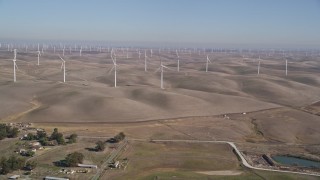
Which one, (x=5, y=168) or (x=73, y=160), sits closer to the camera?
(x=5, y=168)

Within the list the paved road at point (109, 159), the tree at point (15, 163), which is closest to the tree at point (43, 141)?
the paved road at point (109, 159)

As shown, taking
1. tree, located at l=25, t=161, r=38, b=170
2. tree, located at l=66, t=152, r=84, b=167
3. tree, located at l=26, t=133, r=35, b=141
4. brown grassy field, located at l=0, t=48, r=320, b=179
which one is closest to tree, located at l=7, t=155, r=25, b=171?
tree, located at l=25, t=161, r=38, b=170

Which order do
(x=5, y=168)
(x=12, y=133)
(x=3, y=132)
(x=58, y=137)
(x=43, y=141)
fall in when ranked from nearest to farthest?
(x=5, y=168)
(x=43, y=141)
(x=58, y=137)
(x=3, y=132)
(x=12, y=133)

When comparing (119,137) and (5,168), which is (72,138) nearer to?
(119,137)

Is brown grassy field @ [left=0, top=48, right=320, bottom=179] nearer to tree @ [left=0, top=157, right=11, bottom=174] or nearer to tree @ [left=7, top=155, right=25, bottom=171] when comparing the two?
tree @ [left=7, top=155, right=25, bottom=171]

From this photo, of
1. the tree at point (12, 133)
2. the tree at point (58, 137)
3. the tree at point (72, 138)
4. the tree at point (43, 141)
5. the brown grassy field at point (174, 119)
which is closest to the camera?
the brown grassy field at point (174, 119)

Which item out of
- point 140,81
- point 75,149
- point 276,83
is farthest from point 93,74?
point 75,149

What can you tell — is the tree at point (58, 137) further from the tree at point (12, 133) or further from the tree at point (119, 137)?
the tree at point (119, 137)

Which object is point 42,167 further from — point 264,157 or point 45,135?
point 264,157

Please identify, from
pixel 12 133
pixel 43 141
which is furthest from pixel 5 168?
pixel 12 133

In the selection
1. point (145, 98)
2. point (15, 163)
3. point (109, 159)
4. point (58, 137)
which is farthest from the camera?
point (145, 98)

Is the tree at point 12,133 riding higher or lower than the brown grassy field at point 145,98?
lower

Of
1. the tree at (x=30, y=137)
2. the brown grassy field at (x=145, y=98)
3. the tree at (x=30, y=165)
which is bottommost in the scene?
the tree at (x=30, y=165)
